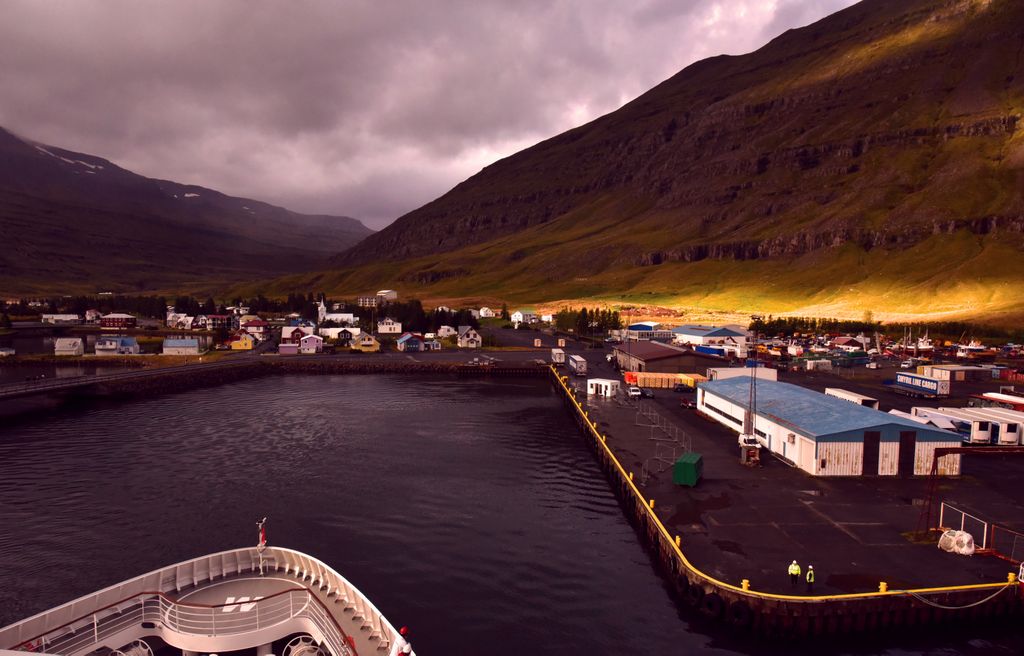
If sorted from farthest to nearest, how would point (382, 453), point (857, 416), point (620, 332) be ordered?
point (620, 332), point (382, 453), point (857, 416)

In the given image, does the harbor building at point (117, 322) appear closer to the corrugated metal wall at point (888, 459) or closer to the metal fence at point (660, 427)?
the metal fence at point (660, 427)

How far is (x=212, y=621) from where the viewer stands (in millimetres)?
21094

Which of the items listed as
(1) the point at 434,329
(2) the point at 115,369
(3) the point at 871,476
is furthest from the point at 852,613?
(1) the point at 434,329

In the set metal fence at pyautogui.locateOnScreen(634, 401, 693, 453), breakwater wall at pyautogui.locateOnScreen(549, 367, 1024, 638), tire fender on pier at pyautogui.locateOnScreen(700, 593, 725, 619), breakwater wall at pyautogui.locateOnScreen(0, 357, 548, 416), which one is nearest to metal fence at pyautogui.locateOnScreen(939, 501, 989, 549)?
breakwater wall at pyautogui.locateOnScreen(549, 367, 1024, 638)

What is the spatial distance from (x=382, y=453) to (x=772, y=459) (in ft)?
110

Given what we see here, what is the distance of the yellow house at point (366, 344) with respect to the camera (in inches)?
4815

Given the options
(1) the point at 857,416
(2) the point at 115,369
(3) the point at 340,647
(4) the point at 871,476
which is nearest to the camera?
(3) the point at 340,647

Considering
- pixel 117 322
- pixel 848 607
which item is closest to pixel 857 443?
pixel 848 607

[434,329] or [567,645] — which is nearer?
[567,645]

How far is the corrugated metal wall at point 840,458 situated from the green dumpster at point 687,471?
9.03 meters

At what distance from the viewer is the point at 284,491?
4416 cm

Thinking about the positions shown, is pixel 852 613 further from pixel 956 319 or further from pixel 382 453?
pixel 956 319

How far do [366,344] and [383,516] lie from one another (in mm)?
86609

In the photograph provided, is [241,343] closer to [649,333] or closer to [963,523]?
[649,333]
